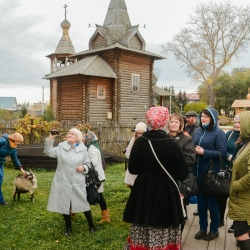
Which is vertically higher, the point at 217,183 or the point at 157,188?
the point at 157,188

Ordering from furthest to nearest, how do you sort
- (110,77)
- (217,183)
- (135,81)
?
1. (135,81)
2. (110,77)
3. (217,183)

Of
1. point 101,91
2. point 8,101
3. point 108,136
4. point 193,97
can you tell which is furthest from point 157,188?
point 193,97

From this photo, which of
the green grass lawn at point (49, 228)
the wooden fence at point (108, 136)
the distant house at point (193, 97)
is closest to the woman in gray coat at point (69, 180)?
the green grass lawn at point (49, 228)

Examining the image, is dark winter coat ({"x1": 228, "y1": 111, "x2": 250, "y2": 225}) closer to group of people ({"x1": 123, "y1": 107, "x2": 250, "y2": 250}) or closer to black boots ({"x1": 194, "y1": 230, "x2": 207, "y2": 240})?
group of people ({"x1": 123, "y1": 107, "x2": 250, "y2": 250})

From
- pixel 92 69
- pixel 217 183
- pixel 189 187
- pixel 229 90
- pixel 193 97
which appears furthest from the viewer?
pixel 193 97

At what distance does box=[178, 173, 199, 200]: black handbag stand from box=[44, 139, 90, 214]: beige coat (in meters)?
1.51

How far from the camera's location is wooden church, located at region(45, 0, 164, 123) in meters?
25.3

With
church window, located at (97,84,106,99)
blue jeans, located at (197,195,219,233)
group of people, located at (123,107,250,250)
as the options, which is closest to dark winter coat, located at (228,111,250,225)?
group of people, located at (123,107,250,250)

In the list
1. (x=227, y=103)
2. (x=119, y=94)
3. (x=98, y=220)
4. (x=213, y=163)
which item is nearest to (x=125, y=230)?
(x=98, y=220)

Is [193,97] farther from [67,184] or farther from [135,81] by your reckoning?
[67,184]

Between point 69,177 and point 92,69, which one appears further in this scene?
point 92,69

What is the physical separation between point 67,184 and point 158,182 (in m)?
1.92

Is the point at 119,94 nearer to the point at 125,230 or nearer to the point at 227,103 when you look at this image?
the point at 125,230

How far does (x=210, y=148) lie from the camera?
4672 mm
